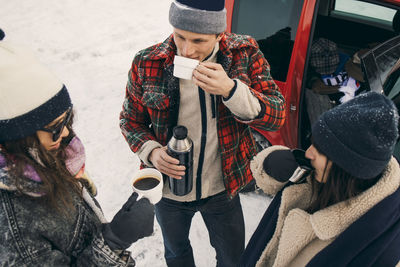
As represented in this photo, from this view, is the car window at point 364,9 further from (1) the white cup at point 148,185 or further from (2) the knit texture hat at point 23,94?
(2) the knit texture hat at point 23,94

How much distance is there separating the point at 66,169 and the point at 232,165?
1.01 m

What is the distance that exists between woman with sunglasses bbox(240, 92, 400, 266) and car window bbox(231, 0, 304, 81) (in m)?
1.42

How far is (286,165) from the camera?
62.7 inches

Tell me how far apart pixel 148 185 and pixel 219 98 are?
65 cm

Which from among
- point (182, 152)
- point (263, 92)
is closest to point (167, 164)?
point (182, 152)

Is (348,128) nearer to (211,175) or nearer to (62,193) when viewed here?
(211,175)

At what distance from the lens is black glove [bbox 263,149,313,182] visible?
5.01ft

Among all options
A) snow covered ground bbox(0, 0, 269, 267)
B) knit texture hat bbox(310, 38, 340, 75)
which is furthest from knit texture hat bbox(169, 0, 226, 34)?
knit texture hat bbox(310, 38, 340, 75)

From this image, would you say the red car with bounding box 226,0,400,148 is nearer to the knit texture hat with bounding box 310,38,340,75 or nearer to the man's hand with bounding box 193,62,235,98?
the knit texture hat with bounding box 310,38,340,75

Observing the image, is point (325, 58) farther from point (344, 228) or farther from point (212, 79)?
point (344, 228)

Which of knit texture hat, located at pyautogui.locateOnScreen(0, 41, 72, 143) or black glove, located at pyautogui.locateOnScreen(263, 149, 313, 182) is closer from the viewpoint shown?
knit texture hat, located at pyautogui.locateOnScreen(0, 41, 72, 143)

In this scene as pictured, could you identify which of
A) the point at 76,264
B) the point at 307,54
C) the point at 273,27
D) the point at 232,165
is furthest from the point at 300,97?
the point at 76,264

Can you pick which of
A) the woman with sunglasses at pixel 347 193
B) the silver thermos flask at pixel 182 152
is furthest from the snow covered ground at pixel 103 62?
the woman with sunglasses at pixel 347 193

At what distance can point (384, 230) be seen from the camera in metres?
1.20
